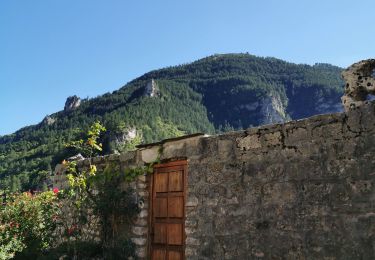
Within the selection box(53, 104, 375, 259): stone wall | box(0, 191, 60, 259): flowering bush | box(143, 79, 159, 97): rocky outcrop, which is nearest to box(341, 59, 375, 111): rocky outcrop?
box(53, 104, 375, 259): stone wall

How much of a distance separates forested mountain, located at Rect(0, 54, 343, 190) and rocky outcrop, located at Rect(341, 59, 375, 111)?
168 ft

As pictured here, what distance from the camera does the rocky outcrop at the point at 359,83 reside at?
437 cm

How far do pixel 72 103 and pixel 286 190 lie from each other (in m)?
86.3

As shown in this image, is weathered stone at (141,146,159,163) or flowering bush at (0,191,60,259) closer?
weathered stone at (141,146,159,163)

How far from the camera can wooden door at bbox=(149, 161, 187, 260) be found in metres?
5.97

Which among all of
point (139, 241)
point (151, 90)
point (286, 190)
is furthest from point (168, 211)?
point (151, 90)

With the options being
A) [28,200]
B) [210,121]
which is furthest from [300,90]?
[28,200]

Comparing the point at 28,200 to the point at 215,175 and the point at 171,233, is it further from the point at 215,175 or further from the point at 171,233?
the point at 215,175

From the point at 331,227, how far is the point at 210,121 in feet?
253

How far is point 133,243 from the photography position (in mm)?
6469

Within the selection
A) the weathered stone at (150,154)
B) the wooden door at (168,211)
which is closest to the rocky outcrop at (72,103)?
the weathered stone at (150,154)

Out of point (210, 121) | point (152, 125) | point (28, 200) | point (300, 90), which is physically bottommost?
point (28, 200)

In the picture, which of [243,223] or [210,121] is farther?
[210,121]

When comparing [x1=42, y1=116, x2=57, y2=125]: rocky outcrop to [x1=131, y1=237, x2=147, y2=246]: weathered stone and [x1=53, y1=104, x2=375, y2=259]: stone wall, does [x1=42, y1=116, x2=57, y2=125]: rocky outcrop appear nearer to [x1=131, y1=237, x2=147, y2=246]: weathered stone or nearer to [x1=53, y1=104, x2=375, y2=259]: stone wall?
[x1=131, y1=237, x2=147, y2=246]: weathered stone
